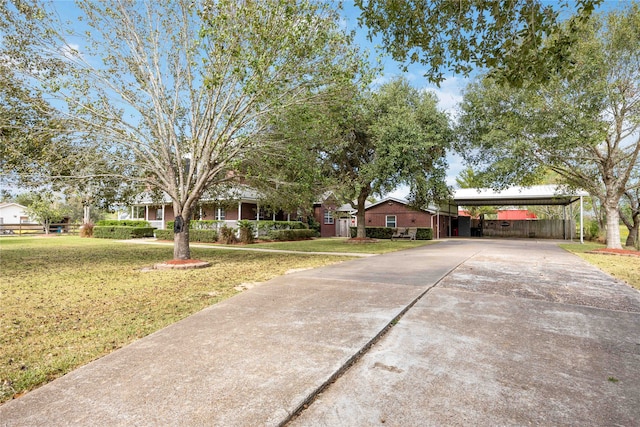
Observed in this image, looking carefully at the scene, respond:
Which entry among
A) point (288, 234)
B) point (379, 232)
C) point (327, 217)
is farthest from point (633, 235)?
point (288, 234)

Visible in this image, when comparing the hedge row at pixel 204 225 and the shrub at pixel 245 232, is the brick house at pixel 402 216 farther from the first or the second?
the hedge row at pixel 204 225

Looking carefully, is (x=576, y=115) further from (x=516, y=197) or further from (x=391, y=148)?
(x=516, y=197)

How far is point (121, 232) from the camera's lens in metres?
26.2

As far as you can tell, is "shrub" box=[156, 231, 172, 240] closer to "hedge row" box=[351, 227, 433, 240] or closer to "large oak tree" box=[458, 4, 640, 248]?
"hedge row" box=[351, 227, 433, 240]

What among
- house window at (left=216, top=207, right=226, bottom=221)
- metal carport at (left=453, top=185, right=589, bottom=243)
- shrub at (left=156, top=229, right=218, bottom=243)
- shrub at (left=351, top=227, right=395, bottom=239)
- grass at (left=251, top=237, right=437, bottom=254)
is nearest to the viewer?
grass at (left=251, top=237, right=437, bottom=254)

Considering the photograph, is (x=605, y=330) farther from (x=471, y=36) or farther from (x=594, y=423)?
(x=471, y=36)

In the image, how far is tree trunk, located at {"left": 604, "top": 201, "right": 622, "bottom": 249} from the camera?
53.5 ft

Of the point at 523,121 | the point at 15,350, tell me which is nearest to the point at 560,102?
the point at 523,121

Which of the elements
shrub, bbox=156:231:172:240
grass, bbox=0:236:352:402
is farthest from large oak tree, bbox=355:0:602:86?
shrub, bbox=156:231:172:240

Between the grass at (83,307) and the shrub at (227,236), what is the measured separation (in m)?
10.4

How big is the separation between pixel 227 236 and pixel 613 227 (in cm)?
1991

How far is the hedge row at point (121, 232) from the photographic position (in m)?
26.1

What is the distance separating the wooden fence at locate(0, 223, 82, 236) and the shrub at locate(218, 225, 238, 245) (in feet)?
76.0

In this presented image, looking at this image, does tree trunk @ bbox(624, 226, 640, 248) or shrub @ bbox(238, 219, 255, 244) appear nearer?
shrub @ bbox(238, 219, 255, 244)
